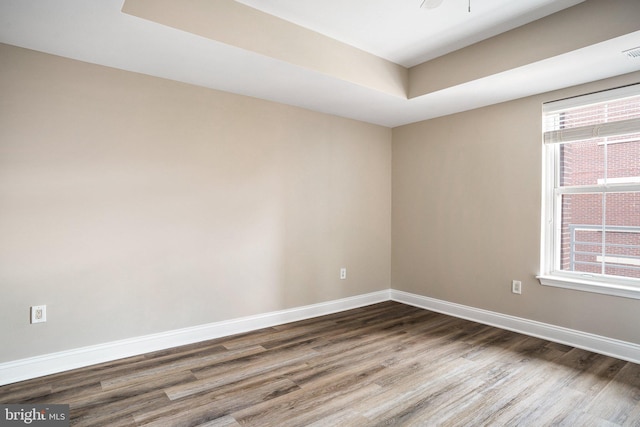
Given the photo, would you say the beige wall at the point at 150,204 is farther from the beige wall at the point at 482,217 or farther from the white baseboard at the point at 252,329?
the beige wall at the point at 482,217

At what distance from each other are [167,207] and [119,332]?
1.07 meters

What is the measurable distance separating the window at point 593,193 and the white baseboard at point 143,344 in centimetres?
244

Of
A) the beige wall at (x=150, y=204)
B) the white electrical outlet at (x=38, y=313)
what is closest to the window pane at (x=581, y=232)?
the beige wall at (x=150, y=204)

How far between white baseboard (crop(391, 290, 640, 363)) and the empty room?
0.06 feet

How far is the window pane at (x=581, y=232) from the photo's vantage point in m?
3.13

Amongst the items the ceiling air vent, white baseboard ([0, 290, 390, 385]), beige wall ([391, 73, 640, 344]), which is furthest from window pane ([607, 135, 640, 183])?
white baseboard ([0, 290, 390, 385])

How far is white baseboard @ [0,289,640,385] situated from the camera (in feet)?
8.23

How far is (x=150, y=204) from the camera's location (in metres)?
2.97

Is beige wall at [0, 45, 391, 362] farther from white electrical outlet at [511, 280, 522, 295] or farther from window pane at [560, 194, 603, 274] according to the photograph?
window pane at [560, 194, 603, 274]

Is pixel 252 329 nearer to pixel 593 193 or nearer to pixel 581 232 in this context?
pixel 581 232

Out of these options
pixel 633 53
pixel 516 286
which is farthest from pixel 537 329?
pixel 633 53

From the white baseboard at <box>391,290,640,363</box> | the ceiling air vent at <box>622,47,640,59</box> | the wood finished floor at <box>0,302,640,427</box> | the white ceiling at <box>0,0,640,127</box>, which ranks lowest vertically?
the wood finished floor at <box>0,302,640,427</box>

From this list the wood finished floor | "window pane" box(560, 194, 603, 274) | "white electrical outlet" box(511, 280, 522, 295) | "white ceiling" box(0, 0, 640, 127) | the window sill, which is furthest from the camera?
"white electrical outlet" box(511, 280, 522, 295)

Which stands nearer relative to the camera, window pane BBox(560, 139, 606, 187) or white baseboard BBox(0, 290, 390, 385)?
white baseboard BBox(0, 290, 390, 385)
